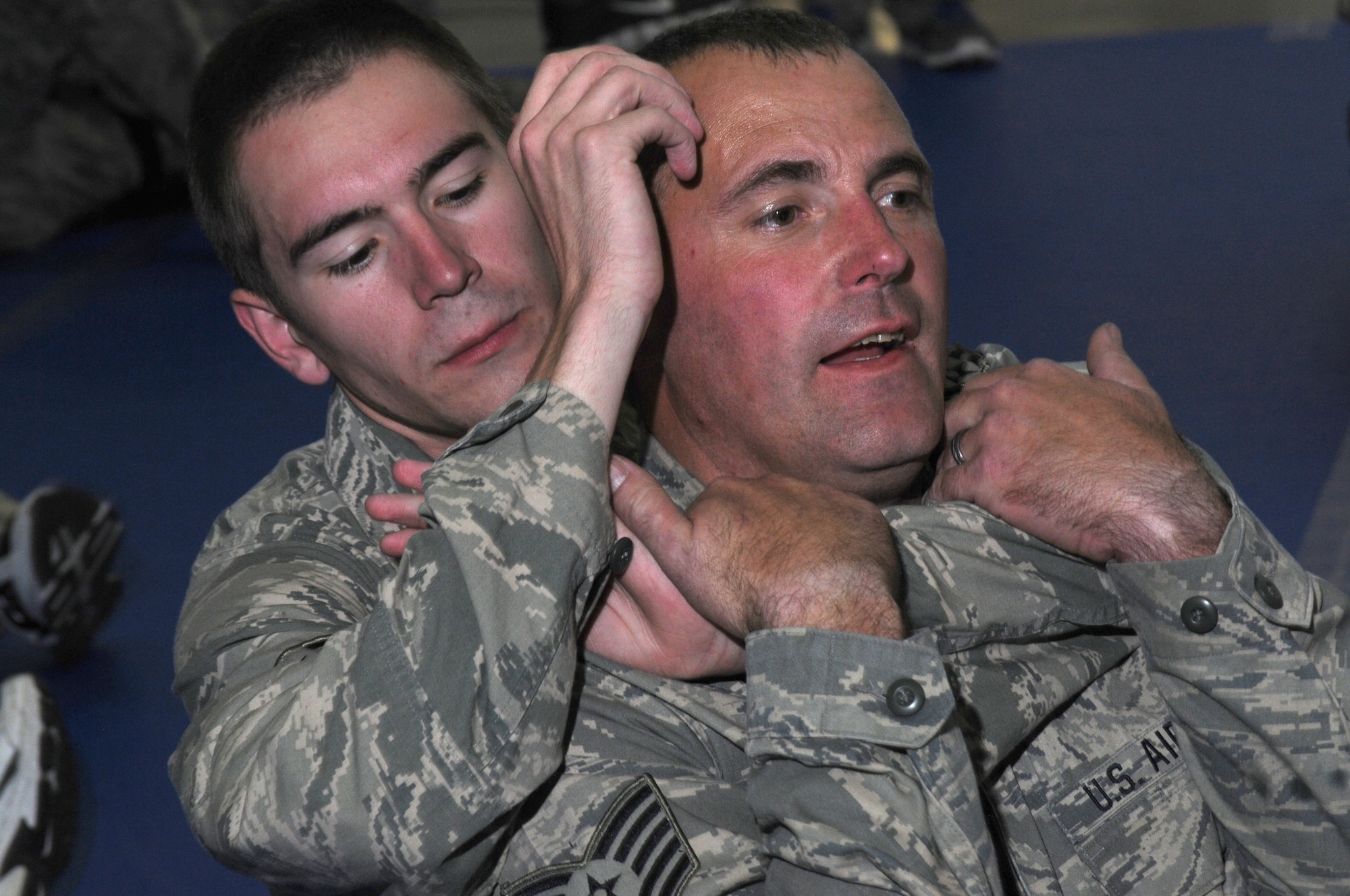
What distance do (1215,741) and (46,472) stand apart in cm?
377

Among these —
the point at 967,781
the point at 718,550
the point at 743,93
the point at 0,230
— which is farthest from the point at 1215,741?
the point at 0,230

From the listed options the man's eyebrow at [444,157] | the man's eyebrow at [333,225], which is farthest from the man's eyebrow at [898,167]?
the man's eyebrow at [333,225]

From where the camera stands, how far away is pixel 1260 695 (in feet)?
4.67

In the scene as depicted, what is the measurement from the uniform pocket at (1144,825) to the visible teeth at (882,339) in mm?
580

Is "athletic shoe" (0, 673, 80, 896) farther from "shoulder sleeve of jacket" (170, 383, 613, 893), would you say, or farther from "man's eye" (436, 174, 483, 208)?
"man's eye" (436, 174, 483, 208)

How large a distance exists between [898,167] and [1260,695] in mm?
782

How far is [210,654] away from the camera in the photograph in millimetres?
1489

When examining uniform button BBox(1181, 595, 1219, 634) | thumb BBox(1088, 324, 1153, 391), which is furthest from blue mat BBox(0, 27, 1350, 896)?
uniform button BBox(1181, 595, 1219, 634)

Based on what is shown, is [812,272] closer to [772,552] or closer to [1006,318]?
[772,552]

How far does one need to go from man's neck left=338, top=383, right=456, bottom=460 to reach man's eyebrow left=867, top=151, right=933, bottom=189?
741 mm

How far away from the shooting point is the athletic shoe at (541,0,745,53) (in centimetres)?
649

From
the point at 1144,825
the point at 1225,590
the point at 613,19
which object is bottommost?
the point at 613,19

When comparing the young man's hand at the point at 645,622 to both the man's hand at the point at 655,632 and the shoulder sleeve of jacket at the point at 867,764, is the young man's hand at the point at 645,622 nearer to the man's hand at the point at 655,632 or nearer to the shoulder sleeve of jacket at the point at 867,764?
the man's hand at the point at 655,632

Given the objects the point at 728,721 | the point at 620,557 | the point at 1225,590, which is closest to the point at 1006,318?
the point at 1225,590
